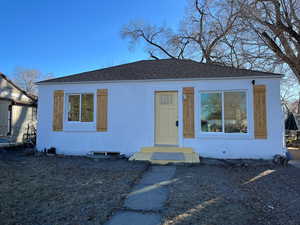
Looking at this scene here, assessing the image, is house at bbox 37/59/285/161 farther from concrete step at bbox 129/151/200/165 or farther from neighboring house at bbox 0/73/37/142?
neighboring house at bbox 0/73/37/142

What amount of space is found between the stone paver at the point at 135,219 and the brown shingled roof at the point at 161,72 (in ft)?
17.2

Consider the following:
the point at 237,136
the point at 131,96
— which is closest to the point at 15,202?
the point at 131,96

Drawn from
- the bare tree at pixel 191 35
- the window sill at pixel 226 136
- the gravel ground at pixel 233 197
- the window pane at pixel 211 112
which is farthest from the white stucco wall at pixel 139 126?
the bare tree at pixel 191 35

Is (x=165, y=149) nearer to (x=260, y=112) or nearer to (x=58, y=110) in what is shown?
(x=260, y=112)

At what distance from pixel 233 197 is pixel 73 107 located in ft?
22.1

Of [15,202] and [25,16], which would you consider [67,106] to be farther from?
[25,16]

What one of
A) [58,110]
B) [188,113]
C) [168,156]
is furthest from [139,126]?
[58,110]

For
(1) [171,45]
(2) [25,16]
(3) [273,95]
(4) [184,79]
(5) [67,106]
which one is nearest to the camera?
(3) [273,95]

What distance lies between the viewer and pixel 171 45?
19.7 m

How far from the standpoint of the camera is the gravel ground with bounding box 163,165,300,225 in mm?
2705

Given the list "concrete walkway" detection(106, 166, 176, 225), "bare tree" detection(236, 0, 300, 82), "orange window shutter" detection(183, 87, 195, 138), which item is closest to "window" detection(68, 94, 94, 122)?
"orange window shutter" detection(183, 87, 195, 138)

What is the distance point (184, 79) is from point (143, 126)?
242 centimetres

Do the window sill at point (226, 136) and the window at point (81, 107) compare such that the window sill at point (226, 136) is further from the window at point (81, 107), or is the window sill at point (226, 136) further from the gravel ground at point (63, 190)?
the window at point (81, 107)

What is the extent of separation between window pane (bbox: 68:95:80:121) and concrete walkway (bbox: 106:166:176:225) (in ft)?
14.3
